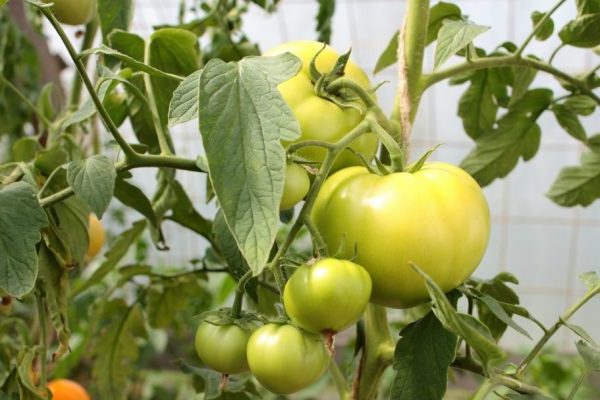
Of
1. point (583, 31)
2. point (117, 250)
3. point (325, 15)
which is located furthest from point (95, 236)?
point (583, 31)

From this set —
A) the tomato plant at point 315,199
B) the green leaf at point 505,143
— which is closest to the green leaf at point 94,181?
the tomato plant at point 315,199

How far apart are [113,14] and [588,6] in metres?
0.45

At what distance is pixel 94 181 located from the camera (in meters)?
0.52

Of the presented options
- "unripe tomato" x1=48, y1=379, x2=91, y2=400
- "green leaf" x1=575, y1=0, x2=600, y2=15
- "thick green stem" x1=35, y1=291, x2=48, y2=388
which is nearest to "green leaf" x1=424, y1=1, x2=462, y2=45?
"green leaf" x1=575, y1=0, x2=600, y2=15

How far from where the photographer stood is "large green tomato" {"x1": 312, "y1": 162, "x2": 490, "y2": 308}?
Answer: 0.47m

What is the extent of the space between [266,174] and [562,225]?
12.2ft

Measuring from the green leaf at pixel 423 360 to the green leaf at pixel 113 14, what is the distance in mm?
402

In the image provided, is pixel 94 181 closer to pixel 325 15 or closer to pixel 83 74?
pixel 83 74

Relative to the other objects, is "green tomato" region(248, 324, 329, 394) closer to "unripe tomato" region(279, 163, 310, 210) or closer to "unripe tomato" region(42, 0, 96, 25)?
"unripe tomato" region(279, 163, 310, 210)

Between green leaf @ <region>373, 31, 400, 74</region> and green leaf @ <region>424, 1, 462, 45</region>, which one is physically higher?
green leaf @ <region>424, 1, 462, 45</region>

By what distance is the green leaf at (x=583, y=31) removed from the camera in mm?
698

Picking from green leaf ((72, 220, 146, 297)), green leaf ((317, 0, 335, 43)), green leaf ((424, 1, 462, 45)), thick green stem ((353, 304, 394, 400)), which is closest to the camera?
thick green stem ((353, 304, 394, 400))

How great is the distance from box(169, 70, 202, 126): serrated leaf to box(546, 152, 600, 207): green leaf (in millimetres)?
557

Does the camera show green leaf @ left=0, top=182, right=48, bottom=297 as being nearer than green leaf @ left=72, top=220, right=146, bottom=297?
Yes
